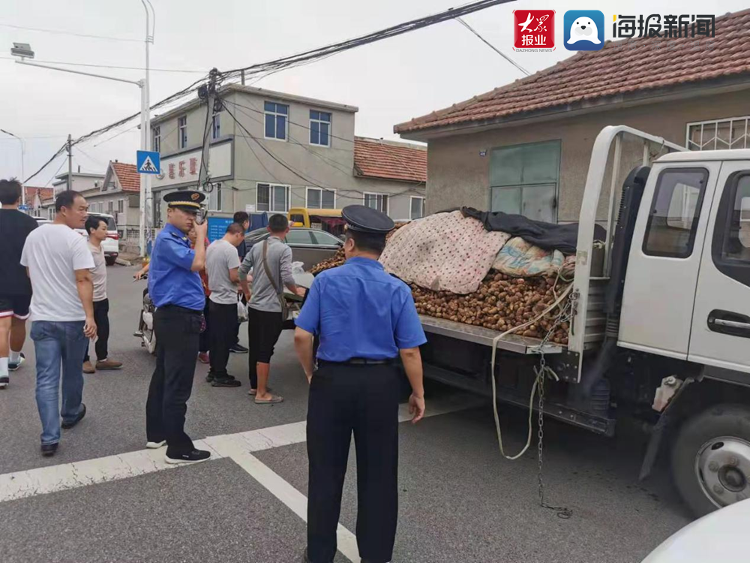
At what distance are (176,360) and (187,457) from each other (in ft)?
2.40

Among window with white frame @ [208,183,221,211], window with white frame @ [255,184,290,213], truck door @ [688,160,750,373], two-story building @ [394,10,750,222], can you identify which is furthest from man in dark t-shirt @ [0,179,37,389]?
window with white frame @ [208,183,221,211]

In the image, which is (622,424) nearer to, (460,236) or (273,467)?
(460,236)

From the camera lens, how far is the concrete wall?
26.3ft

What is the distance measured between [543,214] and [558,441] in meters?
6.44

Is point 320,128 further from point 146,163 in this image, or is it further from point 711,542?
point 711,542

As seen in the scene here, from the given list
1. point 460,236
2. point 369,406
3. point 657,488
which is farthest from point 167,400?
point 657,488

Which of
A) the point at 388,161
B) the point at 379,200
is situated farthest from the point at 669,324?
the point at 388,161

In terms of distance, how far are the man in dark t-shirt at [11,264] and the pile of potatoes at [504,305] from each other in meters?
4.01

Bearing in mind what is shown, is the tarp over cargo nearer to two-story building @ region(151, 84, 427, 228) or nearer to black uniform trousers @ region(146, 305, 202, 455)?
black uniform trousers @ region(146, 305, 202, 455)

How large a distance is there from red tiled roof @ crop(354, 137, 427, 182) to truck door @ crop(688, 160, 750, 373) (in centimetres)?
2366

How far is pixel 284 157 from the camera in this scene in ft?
80.1

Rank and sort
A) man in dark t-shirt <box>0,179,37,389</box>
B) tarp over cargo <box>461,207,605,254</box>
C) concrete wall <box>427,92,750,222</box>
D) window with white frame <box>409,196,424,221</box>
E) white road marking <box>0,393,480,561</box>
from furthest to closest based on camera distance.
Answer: window with white frame <box>409,196,424,221</box> → concrete wall <box>427,92,750,222</box> → man in dark t-shirt <box>0,179,37,389</box> → tarp over cargo <box>461,207,605,254</box> → white road marking <box>0,393,480,561</box>

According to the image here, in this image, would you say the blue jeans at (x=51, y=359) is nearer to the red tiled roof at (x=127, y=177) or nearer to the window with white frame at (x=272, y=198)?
the window with white frame at (x=272, y=198)

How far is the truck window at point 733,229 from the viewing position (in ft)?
10.4
